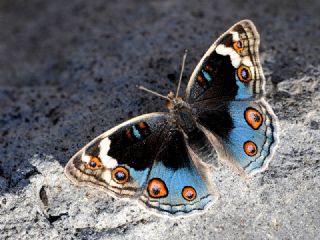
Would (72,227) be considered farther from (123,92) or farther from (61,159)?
(123,92)

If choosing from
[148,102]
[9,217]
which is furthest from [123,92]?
[9,217]

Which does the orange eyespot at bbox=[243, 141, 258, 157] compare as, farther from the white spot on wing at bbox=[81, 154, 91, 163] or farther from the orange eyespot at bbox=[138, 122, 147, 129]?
the white spot on wing at bbox=[81, 154, 91, 163]

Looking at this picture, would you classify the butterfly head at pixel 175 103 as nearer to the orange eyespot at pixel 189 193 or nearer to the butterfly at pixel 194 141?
the butterfly at pixel 194 141

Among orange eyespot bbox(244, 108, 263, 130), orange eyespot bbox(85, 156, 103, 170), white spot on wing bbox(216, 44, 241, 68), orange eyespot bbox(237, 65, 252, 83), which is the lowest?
orange eyespot bbox(85, 156, 103, 170)

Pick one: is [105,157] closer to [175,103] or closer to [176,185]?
[176,185]

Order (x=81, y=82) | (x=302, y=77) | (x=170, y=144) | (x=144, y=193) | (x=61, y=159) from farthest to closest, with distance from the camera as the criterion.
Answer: (x=81, y=82)
(x=302, y=77)
(x=61, y=159)
(x=170, y=144)
(x=144, y=193)

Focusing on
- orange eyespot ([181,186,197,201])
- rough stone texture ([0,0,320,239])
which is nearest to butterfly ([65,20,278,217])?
orange eyespot ([181,186,197,201])
